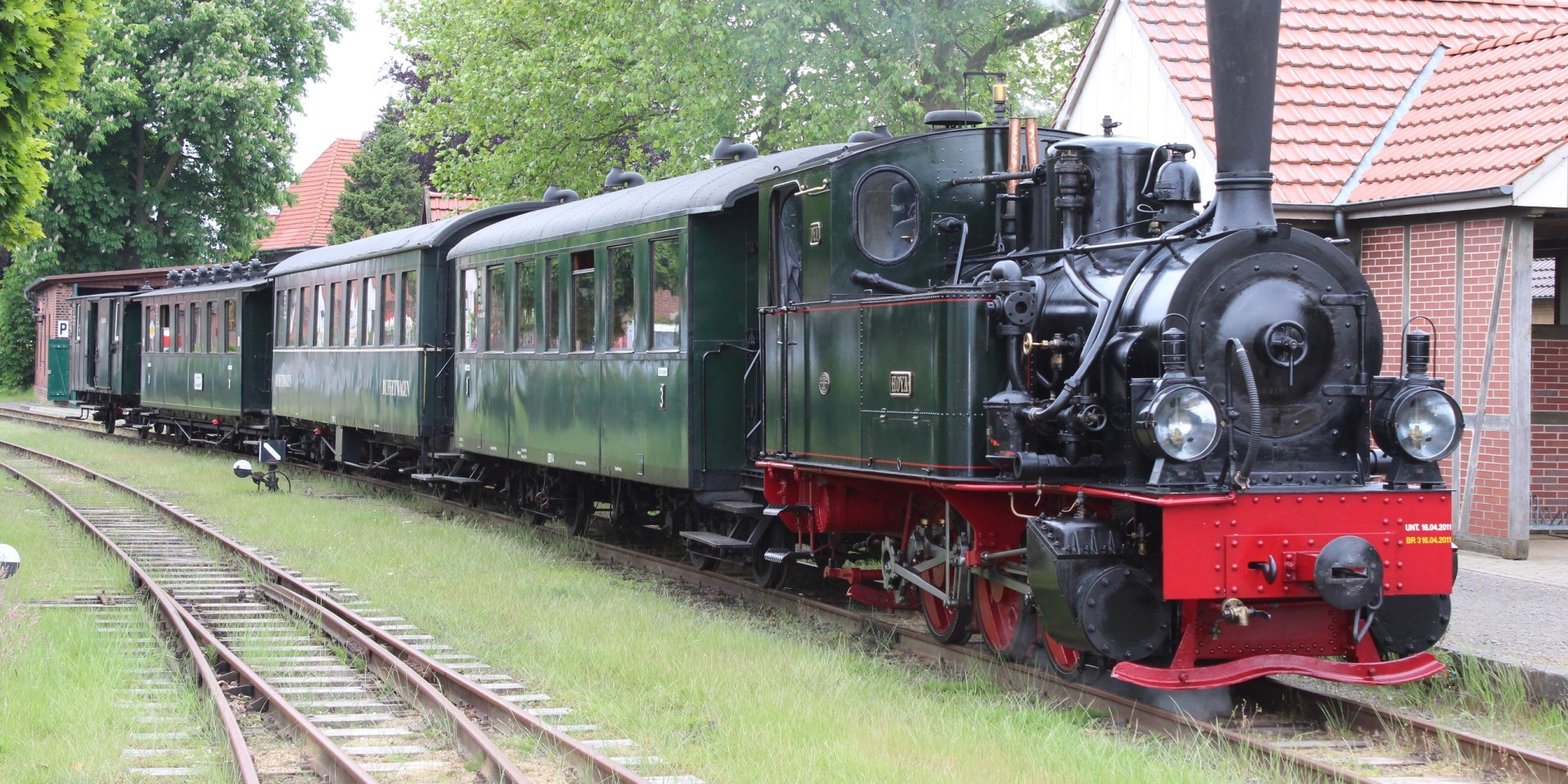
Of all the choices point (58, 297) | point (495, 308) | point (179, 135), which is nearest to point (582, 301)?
point (495, 308)

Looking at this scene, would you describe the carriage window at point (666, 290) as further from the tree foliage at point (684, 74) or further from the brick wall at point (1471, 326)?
the tree foliage at point (684, 74)

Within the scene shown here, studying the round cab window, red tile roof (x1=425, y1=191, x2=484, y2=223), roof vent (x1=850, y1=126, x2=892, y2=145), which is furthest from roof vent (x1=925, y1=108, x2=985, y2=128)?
red tile roof (x1=425, y1=191, x2=484, y2=223)

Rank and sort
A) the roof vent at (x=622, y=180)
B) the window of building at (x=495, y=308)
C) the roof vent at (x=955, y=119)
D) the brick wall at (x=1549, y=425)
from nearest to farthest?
the roof vent at (x=955, y=119) < the brick wall at (x=1549, y=425) < the window of building at (x=495, y=308) < the roof vent at (x=622, y=180)

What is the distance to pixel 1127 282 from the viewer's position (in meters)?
6.59

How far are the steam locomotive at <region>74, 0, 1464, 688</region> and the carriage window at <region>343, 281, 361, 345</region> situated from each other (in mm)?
7047

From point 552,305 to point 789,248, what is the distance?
4.09 metres

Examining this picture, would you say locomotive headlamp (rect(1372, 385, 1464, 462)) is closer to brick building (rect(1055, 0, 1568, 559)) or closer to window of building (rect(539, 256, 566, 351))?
brick building (rect(1055, 0, 1568, 559))

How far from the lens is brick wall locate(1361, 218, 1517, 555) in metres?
10.7

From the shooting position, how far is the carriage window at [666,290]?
33.7ft

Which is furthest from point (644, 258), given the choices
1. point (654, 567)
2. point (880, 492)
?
point (880, 492)

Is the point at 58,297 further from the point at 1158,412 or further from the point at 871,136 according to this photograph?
the point at 1158,412

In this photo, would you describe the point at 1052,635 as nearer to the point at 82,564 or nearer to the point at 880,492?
the point at 880,492

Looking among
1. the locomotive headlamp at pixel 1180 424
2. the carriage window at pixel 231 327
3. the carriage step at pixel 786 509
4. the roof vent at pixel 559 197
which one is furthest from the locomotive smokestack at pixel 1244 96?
the carriage window at pixel 231 327

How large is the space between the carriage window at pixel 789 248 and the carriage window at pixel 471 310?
589 cm
